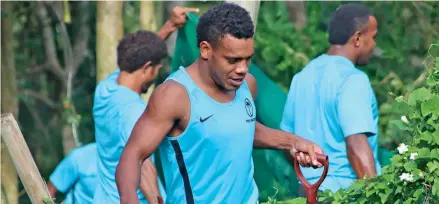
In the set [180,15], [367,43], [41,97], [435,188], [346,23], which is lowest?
[41,97]

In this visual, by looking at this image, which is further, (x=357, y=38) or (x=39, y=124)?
(x=39, y=124)

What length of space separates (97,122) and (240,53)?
213 centimetres

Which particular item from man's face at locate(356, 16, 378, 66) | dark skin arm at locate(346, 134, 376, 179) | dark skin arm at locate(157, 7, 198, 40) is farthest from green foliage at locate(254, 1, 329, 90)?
dark skin arm at locate(346, 134, 376, 179)

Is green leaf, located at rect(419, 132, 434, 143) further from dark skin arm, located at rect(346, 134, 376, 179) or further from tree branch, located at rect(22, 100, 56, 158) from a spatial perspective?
tree branch, located at rect(22, 100, 56, 158)

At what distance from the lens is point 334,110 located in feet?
23.5

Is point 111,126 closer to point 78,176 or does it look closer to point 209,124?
point 78,176

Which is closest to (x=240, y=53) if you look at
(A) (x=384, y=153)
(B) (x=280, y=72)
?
(A) (x=384, y=153)

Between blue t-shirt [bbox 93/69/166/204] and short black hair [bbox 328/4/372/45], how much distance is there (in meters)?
1.24

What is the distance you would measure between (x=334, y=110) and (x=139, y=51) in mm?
1291

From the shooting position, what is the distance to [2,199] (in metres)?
7.42

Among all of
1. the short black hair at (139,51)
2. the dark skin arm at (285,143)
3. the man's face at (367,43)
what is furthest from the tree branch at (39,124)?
the dark skin arm at (285,143)

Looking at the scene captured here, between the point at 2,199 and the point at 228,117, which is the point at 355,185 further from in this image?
the point at 2,199

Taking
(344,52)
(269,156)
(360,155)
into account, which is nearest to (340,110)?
(360,155)

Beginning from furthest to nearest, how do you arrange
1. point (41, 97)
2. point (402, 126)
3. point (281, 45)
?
1. point (41, 97)
2. point (281, 45)
3. point (402, 126)
